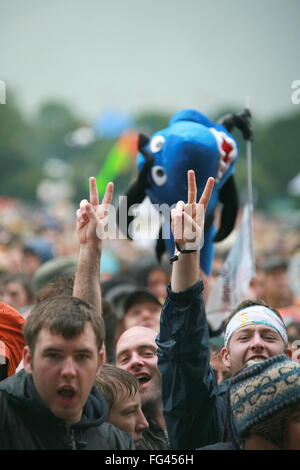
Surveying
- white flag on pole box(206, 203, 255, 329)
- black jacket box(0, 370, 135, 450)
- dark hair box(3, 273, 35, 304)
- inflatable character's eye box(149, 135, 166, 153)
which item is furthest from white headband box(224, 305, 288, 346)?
dark hair box(3, 273, 35, 304)

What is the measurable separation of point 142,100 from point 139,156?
8077 centimetres

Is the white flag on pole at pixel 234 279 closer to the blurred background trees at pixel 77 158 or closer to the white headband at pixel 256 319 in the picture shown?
the white headband at pixel 256 319

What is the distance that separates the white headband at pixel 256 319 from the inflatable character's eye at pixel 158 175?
46.0 inches

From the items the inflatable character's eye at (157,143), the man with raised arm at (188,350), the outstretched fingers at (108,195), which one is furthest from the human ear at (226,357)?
the inflatable character's eye at (157,143)

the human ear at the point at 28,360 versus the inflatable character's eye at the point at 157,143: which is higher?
the inflatable character's eye at the point at 157,143

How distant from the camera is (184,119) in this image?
3900 mm

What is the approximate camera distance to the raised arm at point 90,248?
8.75ft

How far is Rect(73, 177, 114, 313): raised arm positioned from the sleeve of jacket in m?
0.40

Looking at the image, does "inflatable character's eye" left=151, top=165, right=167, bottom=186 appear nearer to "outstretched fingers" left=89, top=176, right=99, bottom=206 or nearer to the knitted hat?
"outstretched fingers" left=89, top=176, right=99, bottom=206

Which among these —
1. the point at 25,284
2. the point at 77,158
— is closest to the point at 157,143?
the point at 25,284

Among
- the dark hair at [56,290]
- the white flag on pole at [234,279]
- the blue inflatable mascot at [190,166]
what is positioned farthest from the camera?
the white flag on pole at [234,279]
